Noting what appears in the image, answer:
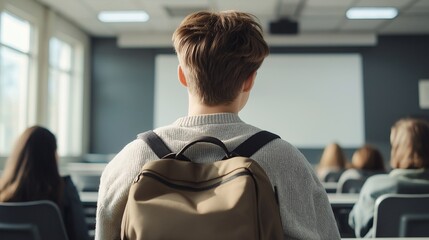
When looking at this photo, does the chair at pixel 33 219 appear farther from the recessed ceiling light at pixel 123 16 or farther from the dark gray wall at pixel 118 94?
the dark gray wall at pixel 118 94

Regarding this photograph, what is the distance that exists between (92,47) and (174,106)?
193 centimetres

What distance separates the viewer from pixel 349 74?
8336mm

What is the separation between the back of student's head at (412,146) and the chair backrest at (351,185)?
3.33 ft

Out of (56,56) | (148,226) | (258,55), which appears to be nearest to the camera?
(148,226)

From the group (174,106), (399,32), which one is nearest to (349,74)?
(399,32)

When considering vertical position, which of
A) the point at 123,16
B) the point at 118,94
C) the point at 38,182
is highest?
the point at 123,16

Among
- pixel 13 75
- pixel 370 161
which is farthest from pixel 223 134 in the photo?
Result: pixel 13 75

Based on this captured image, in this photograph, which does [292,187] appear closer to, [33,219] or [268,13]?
[33,219]

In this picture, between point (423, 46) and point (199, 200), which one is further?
point (423, 46)

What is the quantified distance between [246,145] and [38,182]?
1551 mm

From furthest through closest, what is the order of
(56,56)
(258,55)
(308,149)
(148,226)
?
(308,149) → (56,56) → (258,55) → (148,226)

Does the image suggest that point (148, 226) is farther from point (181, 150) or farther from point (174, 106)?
point (174, 106)

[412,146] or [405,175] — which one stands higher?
[412,146]

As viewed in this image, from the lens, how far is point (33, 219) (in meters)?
1.90
